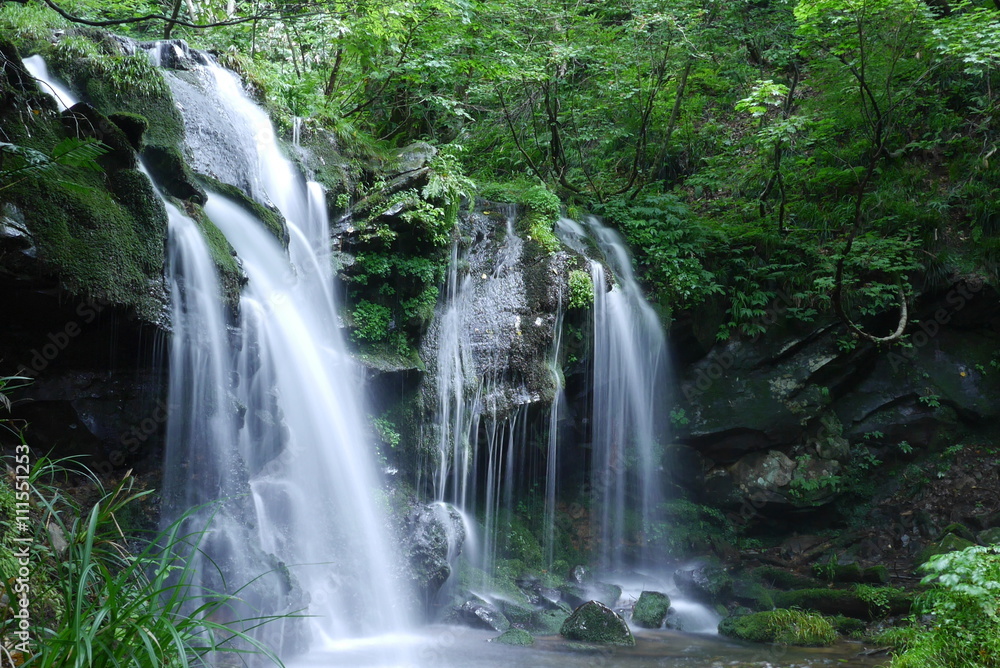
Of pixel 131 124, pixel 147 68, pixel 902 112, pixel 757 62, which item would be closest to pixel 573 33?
pixel 757 62

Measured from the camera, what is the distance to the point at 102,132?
18.3 feet

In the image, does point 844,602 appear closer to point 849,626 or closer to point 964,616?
point 849,626

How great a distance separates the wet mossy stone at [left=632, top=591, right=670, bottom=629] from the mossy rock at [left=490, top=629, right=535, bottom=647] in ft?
5.27

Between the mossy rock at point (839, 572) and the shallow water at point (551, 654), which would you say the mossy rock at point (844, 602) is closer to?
the mossy rock at point (839, 572)

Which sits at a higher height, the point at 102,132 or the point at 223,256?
the point at 102,132

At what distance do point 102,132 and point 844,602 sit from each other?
935 cm

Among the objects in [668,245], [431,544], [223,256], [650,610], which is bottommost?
[650,610]

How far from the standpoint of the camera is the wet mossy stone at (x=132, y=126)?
5848 mm

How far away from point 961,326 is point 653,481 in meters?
5.51

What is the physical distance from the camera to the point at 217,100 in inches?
320

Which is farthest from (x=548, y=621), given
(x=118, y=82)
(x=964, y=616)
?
(x=118, y=82)

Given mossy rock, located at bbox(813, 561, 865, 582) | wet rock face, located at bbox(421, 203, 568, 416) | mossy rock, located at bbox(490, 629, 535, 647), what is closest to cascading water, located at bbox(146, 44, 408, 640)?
mossy rock, located at bbox(490, 629, 535, 647)

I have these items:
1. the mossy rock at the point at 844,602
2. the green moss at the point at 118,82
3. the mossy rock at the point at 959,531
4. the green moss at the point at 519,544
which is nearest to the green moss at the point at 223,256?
the green moss at the point at 118,82

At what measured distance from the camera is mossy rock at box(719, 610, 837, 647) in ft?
24.2
